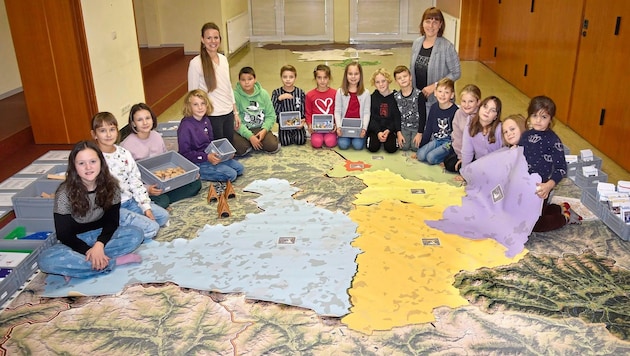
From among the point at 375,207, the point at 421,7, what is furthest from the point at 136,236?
the point at 421,7

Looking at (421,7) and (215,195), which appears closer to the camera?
(215,195)

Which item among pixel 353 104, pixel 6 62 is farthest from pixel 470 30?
pixel 6 62

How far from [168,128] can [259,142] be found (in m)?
1.21

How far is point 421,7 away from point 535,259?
8.72m

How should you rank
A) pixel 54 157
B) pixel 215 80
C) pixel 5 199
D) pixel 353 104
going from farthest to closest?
pixel 353 104
pixel 54 157
pixel 215 80
pixel 5 199

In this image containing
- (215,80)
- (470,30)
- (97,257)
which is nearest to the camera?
(97,257)

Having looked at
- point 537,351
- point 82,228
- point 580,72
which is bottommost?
point 537,351

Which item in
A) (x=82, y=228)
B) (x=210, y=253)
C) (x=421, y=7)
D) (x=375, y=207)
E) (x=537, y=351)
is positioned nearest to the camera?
(x=537, y=351)

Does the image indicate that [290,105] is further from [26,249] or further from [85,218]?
[26,249]

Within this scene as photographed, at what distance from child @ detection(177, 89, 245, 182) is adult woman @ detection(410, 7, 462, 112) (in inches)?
70.8

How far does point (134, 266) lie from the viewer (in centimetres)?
303

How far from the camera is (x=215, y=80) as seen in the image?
438 cm

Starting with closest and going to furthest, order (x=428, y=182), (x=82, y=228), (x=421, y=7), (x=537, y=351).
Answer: (x=537, y=351)
(x=82, y=228)
(x=428, y=182)
(x=421, y=7)

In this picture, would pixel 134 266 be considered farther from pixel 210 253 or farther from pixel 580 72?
pixel 580 72
